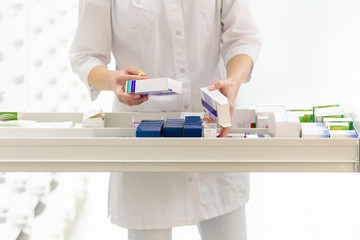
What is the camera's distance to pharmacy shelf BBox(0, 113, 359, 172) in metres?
0.81

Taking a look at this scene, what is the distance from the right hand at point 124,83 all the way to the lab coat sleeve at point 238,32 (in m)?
0.31

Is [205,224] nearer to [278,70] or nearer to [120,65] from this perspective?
[120,65]

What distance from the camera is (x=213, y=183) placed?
1.19 m

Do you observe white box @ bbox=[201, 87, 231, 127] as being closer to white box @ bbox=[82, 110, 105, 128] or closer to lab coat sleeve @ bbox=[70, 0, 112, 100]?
white box @ bbox=[82, 110, 105, 128]

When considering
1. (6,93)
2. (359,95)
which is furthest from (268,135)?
(359,95)

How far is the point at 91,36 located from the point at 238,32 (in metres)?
0.37

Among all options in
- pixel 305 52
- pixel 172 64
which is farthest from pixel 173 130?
pixel 305 52

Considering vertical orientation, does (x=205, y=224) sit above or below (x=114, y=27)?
below

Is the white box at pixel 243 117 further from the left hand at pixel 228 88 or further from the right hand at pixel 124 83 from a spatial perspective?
the right hand at pixel 124 83

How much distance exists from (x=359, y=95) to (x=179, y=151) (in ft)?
9.31

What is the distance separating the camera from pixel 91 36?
1204 mm

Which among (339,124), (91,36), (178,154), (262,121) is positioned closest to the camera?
(178,154)

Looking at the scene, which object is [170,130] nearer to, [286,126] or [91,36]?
[286,126]

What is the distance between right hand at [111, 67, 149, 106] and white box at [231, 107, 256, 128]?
0.22 m
